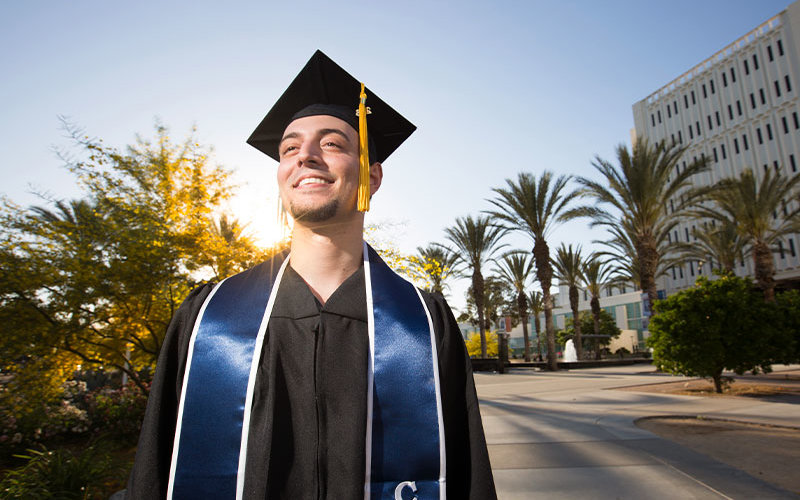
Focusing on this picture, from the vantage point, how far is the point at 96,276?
5.68 metres

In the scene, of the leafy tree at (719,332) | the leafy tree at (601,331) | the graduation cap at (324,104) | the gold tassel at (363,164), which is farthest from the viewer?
the leafy tree at (601,331)

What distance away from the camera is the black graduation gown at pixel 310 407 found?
1.19m

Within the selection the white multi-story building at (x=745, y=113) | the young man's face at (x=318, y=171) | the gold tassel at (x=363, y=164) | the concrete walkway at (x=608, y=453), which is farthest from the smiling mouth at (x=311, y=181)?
the white multi-story building at (x=745, y=113)

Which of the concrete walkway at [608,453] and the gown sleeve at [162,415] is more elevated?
the gown sleeve at [162,415]

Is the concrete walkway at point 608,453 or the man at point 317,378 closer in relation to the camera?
the man at point 317,378

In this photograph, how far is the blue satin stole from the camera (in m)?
1.24

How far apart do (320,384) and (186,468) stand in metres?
0.44

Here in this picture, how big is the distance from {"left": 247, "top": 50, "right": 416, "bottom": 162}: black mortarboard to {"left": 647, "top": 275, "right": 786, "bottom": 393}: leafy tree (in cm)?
1220

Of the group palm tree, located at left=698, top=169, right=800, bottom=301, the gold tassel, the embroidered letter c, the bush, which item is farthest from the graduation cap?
palm tree, located at left=698, top=169, right=800, bottom=301

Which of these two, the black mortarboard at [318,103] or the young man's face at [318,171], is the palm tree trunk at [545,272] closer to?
the black mortarboard at [318,103]

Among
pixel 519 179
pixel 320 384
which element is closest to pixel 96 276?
pixel 320 384

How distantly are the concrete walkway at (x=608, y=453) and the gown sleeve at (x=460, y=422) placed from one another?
299cm

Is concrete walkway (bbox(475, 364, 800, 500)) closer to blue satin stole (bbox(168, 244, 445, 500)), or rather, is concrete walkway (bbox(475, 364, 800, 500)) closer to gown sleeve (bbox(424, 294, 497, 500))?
gown sleeve (bbox(424, 294, 497, 500))

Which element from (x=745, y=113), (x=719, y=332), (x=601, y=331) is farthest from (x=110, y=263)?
(x=745, y=113)
